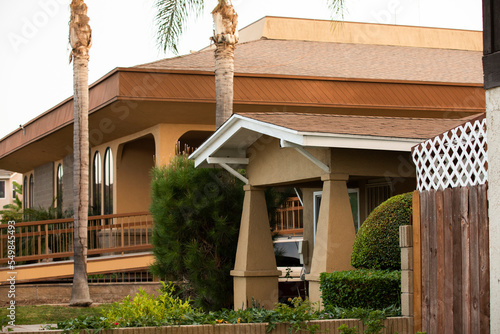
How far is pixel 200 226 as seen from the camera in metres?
14.0

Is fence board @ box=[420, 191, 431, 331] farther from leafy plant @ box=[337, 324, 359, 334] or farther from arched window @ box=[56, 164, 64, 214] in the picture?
arched window @ box=[56, 164, 64, 214]

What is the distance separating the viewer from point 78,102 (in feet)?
54.9

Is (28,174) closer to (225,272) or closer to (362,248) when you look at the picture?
(225,272)

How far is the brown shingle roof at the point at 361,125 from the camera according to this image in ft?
33.2

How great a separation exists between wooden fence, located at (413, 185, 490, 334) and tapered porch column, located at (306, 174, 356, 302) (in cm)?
250

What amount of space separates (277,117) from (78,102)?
6.95m

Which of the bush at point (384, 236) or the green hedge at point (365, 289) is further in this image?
the bush at point (384, 236)

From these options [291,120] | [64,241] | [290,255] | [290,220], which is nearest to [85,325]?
[291,120]

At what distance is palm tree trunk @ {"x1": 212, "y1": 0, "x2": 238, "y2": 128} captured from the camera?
48.9ft

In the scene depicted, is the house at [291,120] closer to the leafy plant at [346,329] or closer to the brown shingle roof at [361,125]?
the brown shingle roof at [361,125]

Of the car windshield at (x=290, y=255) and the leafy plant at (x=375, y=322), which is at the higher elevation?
the car windshield at (x=290, y=255)

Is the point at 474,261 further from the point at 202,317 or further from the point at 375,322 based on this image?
the point at 202,317

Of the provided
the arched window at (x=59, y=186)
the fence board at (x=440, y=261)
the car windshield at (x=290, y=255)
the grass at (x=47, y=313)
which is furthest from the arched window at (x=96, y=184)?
the fence board at (x=440, y=261)

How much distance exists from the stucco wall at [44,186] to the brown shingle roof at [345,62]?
1175 centimetres
